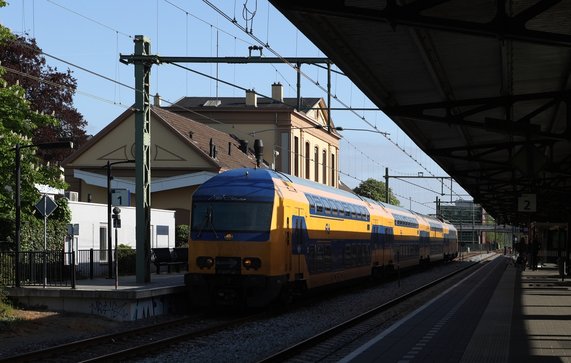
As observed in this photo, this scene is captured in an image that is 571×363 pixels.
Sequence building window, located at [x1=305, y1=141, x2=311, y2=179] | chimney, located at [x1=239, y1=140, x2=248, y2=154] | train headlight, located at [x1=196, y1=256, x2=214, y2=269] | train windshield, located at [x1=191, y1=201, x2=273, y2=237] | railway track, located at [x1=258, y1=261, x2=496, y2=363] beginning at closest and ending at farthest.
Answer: railway track, located at [x1=258, y1=261, x2=496, y2=363]
train windshield, located at [x1=191, y1=201, x2=273, y2=237]
train headlight, located at [x1=196, y1=256, x2=214, y2=269]
chimney, located at [x1=239, y1=140, x2=248, y2=154]
building window, located at [x1=305, y1=141, x2=311, y2=179]

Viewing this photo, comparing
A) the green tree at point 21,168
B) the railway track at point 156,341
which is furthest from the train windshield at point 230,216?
the green tree at point 21,168

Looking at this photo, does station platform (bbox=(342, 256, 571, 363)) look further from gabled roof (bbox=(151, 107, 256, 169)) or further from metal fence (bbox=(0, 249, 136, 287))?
gabled roof (bbox=(151, 107, 256, 169))

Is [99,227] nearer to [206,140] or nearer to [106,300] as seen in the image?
[106,300]

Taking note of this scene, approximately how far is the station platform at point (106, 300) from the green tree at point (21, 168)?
483cm

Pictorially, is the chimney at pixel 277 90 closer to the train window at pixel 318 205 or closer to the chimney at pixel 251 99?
the chimney at pixel 251 99

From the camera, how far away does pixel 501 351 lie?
1272cm

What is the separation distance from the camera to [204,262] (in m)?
19.5

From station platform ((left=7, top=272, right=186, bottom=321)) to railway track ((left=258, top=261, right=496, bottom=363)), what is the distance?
187 inches

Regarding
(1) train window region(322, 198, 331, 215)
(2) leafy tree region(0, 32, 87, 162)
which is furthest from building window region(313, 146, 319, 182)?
(1) train window region(322, 198, 331, 215)

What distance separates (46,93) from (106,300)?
31204mm

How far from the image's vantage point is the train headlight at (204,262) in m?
19.4

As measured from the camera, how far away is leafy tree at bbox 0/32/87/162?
143 ft

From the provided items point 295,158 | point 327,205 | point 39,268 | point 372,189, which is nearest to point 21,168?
point 39,268

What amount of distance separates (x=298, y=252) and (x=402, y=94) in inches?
225
